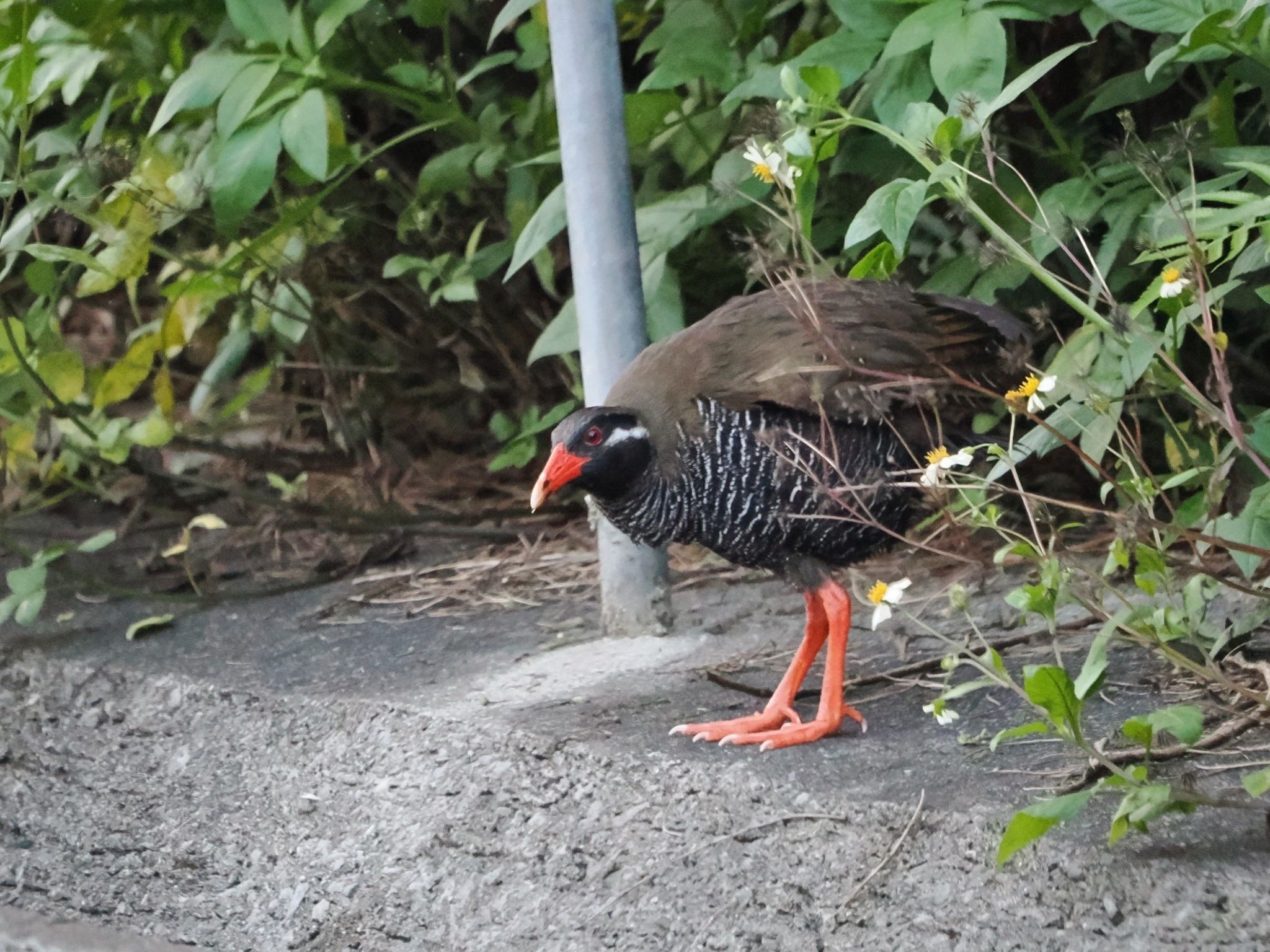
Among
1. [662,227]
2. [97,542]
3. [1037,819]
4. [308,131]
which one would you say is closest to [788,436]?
[662,227]

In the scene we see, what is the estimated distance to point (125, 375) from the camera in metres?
3.80

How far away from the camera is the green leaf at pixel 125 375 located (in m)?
3.79

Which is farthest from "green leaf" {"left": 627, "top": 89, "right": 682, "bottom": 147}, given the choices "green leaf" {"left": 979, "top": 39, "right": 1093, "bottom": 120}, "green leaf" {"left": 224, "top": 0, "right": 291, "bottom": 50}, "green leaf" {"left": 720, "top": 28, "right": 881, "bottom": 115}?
"green leaf" {"left": 979, "top": 39, "right": 1093, "bottom": 120}

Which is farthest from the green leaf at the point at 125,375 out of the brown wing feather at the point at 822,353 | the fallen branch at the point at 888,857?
the fallen branch at the point at 888,857

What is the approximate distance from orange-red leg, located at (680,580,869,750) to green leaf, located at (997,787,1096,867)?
747 mm

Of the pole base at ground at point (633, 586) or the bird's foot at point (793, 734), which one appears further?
the pole base at ground at point (633, 586)

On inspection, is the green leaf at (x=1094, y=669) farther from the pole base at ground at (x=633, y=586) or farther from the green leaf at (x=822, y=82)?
Answer: the pole base at ground at (x=633, y=586)

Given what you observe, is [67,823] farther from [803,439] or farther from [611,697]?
[803,439]

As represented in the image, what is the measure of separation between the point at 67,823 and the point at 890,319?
1919mm

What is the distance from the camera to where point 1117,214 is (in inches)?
104

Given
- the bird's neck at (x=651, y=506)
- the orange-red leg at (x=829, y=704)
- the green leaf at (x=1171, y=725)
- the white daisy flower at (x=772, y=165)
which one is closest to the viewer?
the green leaf at (x=1171, y=725)

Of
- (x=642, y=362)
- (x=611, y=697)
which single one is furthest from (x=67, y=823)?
(x=642, y=362)

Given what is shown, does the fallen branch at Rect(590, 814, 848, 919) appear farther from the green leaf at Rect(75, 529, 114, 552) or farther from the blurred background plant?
the green leaf at Rect(75, 529, 114, 552)

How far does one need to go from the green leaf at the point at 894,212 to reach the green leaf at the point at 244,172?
4.35ft
